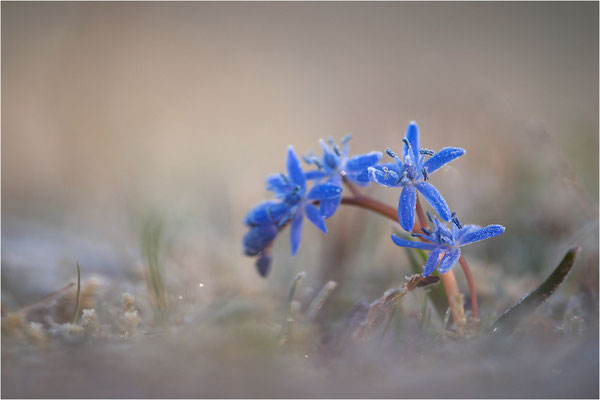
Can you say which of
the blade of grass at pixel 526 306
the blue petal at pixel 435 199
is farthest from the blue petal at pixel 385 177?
the blade of grass at pixel 526 306

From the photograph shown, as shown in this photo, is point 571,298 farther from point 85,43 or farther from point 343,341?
point 85,43

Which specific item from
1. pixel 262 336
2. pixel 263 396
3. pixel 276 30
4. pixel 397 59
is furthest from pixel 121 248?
pixel 276 30

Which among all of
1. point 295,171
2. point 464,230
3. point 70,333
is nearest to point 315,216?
point 295,171

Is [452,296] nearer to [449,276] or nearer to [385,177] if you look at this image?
[449,276]

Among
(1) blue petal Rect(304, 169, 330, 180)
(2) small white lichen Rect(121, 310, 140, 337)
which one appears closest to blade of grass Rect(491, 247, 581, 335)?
(1) blue petal Rect(304, 169, 330, 180)

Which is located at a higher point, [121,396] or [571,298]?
[571,298]

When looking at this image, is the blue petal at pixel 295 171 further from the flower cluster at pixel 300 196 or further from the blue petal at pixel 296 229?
the blue petal at pixel 296 229

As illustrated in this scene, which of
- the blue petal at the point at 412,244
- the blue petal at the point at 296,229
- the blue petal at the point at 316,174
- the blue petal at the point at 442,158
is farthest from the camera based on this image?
the blue petal at the point at 316,174
